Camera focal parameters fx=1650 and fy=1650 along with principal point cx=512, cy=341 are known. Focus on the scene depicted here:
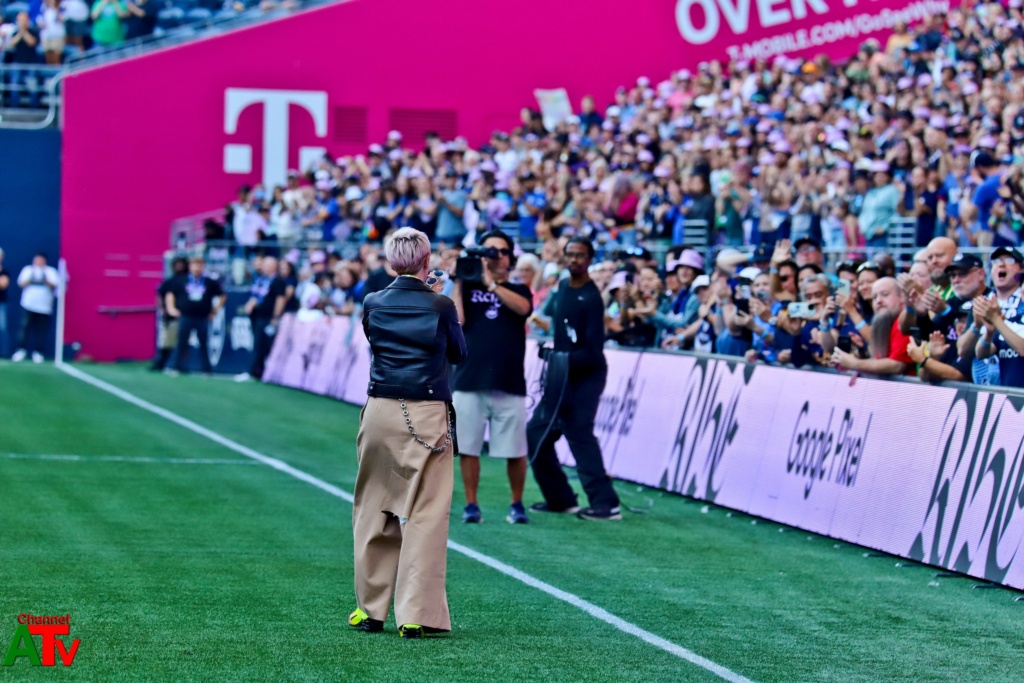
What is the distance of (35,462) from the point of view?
15.3 metres

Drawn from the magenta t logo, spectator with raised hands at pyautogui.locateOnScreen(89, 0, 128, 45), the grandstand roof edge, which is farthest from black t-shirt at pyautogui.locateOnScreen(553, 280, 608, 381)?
spectator with raised hands at pyautogui.locateOnScreen(89, 0, 128, 45)

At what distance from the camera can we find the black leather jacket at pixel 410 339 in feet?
26.6

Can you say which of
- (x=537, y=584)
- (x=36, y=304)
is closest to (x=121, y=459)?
(x=537, y=584)

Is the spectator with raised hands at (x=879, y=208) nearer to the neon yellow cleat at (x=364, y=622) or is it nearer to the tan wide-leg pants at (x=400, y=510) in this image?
the tan wide-leg pants at (x=400, y=510)

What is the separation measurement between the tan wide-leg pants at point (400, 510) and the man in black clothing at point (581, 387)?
488 cm

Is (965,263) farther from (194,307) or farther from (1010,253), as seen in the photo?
(194,307)

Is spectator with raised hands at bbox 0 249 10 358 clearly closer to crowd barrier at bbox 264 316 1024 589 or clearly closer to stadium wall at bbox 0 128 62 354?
stadium wall at bbox 0 128 62 354

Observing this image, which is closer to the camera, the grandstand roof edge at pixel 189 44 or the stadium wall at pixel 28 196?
the stadium wall at pixel 28 196

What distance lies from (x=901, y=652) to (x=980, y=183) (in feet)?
33.3

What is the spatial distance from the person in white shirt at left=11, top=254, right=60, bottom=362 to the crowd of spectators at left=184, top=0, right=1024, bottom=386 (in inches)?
141

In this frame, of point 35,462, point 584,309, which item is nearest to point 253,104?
point 35,462

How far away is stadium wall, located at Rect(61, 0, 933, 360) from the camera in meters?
37.2

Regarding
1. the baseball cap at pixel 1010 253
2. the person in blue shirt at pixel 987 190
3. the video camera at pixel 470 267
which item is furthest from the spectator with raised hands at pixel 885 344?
the person in blue shirt at pixel 987 190

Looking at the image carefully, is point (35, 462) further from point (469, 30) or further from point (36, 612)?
point (469, 30)
